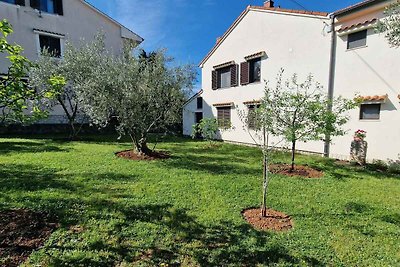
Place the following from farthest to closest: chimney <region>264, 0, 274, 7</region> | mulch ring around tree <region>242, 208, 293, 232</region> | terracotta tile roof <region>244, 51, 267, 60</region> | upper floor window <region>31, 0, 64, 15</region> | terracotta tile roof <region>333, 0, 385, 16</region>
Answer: upper floor window <region>31, 0, 64, 15</region>, chimney <region>264, 0, 274, 7</region>, terracotta tile roof <region>244, 51, 267, 60</region>, terracotta tile roof <region>333, 0, 385, 16</region>, mulch ring around tree <region>242, 208, 293, 232</region>

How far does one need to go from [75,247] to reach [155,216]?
1.52 metres

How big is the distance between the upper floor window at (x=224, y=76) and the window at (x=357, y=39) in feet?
23.3

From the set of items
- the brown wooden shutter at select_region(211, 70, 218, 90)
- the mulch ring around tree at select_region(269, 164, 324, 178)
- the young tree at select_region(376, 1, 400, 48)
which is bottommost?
the mulch ring around tree at select_region(269, 164, 324, 178)

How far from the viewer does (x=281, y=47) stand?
13273mm

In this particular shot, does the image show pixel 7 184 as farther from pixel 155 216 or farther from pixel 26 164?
pixel 155 216

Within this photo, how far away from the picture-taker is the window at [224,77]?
17.2 metres

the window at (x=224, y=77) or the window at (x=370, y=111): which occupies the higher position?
the window at (x=224, y=77)

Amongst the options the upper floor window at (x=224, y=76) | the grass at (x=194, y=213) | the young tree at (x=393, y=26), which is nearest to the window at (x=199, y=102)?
the upper floor window at (x=224, y=76)

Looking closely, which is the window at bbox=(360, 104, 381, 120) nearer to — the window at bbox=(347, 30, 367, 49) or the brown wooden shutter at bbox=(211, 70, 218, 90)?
the window at bbox=(347, 30, 367, 49)

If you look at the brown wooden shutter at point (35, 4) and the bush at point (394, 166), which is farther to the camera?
the brown wooden shutter at point (35, 4)

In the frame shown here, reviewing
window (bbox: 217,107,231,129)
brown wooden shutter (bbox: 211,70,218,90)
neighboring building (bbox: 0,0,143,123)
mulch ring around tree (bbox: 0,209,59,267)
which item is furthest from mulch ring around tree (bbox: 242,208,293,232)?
neighboring building (bbox: 0,0,143,123)

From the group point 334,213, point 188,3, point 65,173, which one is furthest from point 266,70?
point 65,173

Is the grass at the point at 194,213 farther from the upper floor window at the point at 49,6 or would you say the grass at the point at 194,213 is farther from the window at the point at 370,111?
the upper floor window at the point at 49,6

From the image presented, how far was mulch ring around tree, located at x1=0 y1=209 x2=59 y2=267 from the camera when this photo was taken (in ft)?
11.3
